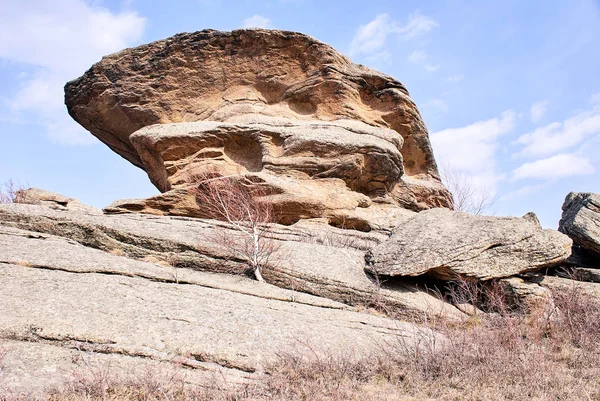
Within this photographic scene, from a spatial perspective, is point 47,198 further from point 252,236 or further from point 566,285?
point 566,285

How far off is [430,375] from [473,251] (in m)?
4.78

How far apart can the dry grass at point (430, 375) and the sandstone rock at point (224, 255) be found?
1.74 metres

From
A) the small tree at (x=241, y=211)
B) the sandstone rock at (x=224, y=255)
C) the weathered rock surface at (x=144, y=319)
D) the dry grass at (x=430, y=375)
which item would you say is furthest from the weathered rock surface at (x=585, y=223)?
the small tree at (x=241, y=211)

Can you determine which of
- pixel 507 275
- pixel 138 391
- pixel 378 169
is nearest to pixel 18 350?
pixel 138 391

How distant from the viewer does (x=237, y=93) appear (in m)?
18.7

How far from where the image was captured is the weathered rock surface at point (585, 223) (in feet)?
46.7

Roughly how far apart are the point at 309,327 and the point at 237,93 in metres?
11.7

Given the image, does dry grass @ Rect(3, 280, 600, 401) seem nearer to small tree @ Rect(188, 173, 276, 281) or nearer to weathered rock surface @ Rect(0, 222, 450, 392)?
weathered rock surface @ Rect(0, 222, 450, 392)

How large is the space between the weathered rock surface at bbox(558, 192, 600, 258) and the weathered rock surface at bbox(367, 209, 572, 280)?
2.39m

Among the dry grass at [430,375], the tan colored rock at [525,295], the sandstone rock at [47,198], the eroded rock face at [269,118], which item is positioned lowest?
the dry grass at [430,375]

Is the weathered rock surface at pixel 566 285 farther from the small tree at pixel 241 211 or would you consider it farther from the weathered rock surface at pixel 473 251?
the small tree at pixel 241 211

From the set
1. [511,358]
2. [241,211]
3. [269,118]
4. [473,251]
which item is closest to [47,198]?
[269,118]

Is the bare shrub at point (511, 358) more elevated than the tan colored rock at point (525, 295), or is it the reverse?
the tan colored rock at point (525, 295)

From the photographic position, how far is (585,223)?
570 inches
